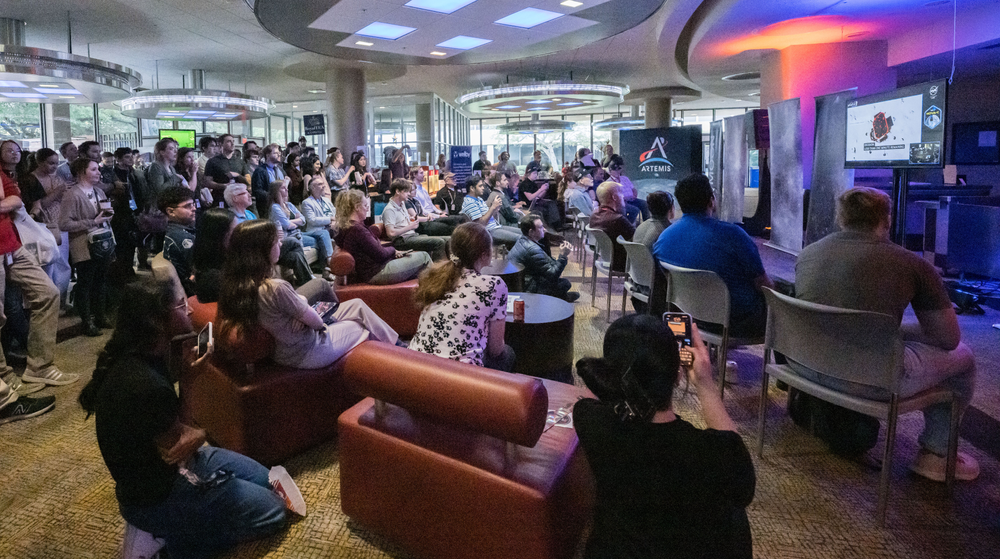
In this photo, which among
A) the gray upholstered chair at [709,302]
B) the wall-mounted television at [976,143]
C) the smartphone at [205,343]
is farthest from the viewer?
the wall-mounted television at [976,143]

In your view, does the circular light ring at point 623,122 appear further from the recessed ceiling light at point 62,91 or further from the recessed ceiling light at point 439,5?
the recessed ceiling light at point 62,91

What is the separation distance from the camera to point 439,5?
743 cm

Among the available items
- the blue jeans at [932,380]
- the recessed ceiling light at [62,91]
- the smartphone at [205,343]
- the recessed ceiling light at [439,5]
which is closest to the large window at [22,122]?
the recessed ceiling light at [62,91]

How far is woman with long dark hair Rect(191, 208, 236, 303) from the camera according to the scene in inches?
139

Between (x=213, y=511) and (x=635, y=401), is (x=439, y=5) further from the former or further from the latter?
(x=635, y=401)

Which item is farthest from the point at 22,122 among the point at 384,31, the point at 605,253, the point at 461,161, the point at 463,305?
the point at 463,305

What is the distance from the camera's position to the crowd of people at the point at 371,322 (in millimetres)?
1401

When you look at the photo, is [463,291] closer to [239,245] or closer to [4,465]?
[239,245]

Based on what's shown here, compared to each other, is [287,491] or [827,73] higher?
[827,73]

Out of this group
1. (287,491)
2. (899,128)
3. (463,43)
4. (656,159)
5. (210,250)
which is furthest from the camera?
(463,43)

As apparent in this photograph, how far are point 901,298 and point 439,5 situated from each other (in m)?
6.49

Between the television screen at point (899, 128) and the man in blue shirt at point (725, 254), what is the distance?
9.99 ft

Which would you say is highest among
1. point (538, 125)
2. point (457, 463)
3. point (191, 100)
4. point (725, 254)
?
point (538, 125)

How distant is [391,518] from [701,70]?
481 inches
